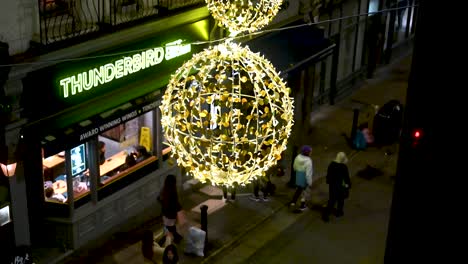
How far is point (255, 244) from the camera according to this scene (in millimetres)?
15516

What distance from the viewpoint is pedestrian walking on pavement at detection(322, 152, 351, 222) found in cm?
1602

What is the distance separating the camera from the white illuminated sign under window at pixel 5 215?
13.0m

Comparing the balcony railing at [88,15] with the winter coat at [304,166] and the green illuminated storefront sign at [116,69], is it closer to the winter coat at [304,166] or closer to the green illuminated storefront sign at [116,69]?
the green illuminated storefront sign at [116,69]

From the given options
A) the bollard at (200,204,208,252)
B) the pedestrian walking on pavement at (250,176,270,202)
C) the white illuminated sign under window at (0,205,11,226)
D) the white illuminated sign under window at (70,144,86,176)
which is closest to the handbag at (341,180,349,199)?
the pedestrian walking on pavement at (250,176,270,202)

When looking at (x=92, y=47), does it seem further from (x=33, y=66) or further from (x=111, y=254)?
(x=111, y=254)

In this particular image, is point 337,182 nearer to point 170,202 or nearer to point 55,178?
point 170,202

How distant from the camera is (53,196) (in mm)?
14453

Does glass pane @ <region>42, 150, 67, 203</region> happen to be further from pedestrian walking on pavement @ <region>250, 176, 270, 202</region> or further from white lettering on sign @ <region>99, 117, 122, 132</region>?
pedestrian walking on pavement @ <region>250, 176, 270, 202</region>

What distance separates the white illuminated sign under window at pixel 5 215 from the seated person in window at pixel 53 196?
53.6 inches

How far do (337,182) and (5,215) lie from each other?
6.76 m

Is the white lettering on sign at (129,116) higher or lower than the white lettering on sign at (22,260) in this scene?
higher

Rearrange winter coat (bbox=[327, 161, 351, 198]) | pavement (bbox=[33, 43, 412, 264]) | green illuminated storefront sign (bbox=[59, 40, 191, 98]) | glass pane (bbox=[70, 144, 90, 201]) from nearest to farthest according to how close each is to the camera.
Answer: green illuminated storefront sign (bbox=[59, 40, 191, 98]), glass pane (bbox=[70, 144, 90, 201]), pavement (bbox=[33, 43, 412, 264]), winter coat (bbox=[327, 161, 351, 198])

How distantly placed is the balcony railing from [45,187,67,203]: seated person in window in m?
3.01

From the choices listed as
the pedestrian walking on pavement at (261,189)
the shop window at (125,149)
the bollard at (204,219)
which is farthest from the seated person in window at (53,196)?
the pedestrian walking on pavement at (261,189)
